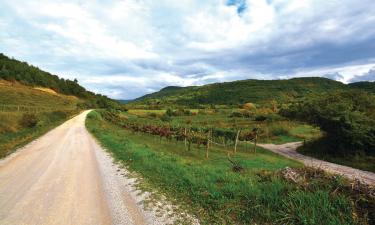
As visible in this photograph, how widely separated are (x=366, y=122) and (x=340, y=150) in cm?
371

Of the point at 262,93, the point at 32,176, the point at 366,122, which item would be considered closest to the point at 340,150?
the point at 366,122

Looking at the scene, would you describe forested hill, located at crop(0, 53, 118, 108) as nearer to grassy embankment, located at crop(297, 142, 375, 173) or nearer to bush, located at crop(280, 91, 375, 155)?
grassy embankment, located at crop(297, 142, 375, 173)

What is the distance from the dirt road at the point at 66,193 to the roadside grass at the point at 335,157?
22.3 m

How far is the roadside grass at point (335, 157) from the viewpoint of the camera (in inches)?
1003

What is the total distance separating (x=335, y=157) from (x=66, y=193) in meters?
27.6

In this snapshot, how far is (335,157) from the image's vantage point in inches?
1155

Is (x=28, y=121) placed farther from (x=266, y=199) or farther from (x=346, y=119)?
(x=266, y=199)

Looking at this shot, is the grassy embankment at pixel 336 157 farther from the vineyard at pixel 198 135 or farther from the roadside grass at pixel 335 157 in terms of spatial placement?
the vineyard at pixel 198 135

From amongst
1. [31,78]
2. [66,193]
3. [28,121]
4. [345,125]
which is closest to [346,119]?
[345,125]

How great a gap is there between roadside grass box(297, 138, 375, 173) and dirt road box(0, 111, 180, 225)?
2230cm

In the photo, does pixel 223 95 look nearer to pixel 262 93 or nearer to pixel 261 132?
pixel 262 93

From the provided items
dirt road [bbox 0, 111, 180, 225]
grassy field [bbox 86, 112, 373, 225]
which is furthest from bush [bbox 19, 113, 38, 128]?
grassy field [bbox 86, 112, 373, 225]

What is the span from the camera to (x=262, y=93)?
176625 mm

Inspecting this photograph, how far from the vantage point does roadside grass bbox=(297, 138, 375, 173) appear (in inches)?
1003
